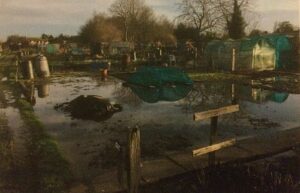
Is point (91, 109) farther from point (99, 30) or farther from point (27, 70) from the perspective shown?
point (99, 30)

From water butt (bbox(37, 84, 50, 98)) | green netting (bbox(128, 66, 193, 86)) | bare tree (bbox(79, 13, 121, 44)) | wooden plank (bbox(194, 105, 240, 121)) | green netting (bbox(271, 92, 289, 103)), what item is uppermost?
bare tree (bbox(79, 13, 121, 44))

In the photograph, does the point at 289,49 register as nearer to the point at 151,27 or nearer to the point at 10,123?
the point at 10,123

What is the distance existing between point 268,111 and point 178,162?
24.7ft

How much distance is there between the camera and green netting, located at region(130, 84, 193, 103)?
1679cm

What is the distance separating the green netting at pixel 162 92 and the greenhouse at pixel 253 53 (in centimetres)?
833

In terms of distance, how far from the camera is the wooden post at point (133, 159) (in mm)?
5676

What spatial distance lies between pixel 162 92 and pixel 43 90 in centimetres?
651

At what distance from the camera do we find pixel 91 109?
13.4 metres

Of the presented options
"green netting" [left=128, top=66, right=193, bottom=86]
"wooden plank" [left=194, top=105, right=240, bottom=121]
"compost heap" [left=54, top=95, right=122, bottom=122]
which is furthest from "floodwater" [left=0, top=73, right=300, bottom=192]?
"wooden plank" [left=194, top=105, right=240, bottom=121]

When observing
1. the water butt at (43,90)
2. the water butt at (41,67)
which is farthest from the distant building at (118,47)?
the water butt at (43,90)

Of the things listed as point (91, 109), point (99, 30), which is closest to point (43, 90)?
point (91, 109)

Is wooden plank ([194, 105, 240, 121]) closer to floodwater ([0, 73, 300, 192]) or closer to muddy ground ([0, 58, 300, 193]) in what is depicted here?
muddy ground ([0, 58, 300, 193])

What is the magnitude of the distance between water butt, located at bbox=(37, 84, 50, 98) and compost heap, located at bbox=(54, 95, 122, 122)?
4.12 metres

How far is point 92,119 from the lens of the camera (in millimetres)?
12578
